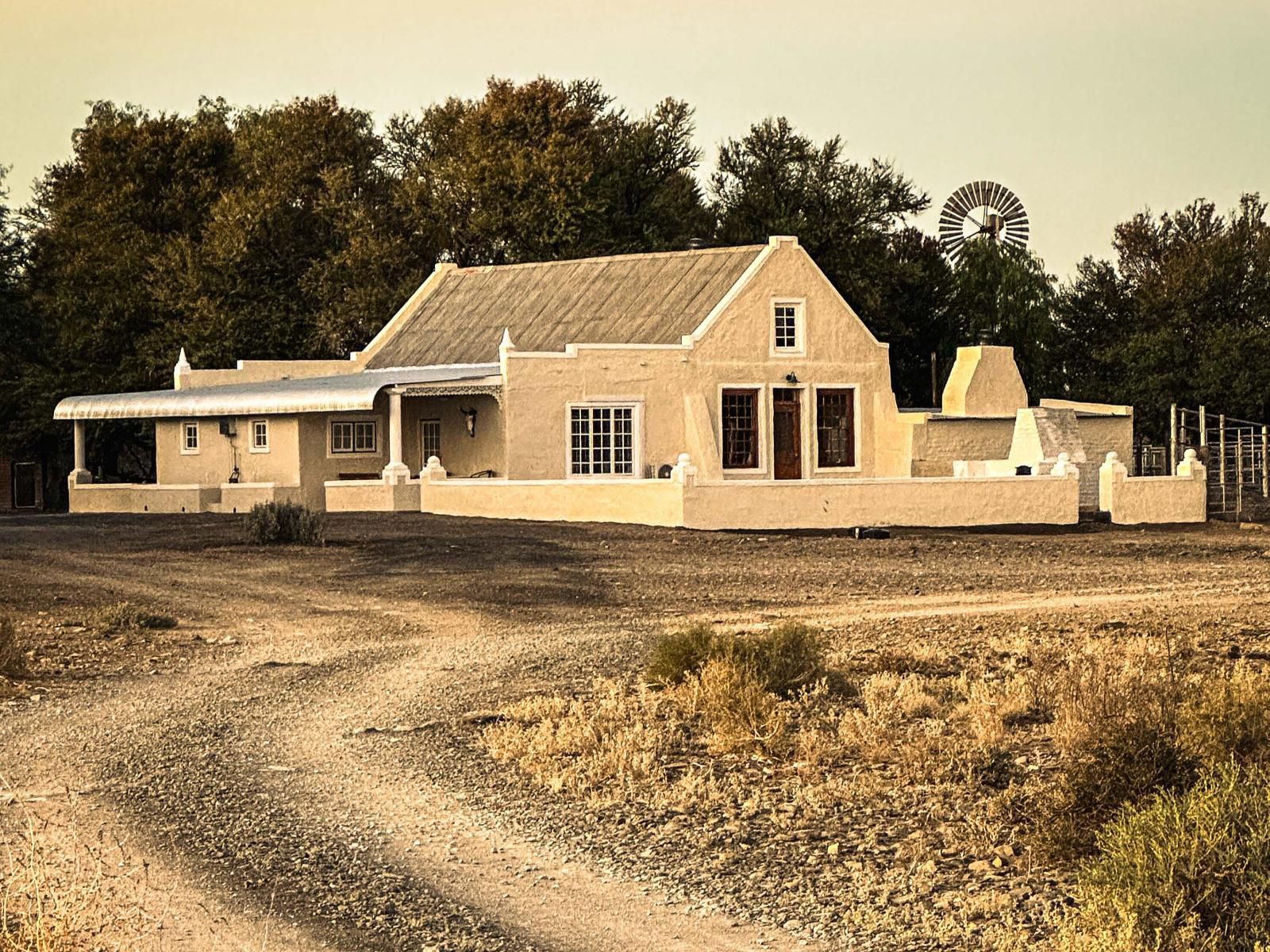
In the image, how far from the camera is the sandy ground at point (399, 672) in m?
8.88

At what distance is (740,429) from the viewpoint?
3900 centimetres

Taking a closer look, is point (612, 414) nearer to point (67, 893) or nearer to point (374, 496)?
point (374, 496)

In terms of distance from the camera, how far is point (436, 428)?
132 ft

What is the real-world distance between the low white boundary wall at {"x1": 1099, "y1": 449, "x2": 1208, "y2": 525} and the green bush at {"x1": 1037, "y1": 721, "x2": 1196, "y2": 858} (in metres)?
24.9

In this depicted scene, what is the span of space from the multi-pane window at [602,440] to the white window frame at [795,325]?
12.1ft

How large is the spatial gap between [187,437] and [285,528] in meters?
14.2

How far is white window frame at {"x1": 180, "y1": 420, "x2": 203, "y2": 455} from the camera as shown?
137 ft

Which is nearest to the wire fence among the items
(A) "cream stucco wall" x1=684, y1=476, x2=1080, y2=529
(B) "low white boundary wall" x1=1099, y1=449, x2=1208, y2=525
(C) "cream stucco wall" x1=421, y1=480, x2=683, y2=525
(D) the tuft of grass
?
(B) "low white boundary wall" x1=1099, y1=449, x2=1208, y2=525

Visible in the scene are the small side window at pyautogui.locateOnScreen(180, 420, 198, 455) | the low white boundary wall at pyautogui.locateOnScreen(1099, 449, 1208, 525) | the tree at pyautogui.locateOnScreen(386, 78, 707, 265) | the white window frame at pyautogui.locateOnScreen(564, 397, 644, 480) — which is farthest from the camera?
the tree at pyautogui.locateOnScreen(386, 78, 707, 265)

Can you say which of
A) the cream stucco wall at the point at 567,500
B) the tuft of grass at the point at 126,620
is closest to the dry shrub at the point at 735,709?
the tuft of grass at the point at 126,620

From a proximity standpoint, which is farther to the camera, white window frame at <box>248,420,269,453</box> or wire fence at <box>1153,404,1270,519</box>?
white window frame at <box>248,420,269,453</box>

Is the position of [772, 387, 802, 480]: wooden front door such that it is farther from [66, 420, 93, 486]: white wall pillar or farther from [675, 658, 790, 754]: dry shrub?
[675, 658, 790, 754]: dry shrub

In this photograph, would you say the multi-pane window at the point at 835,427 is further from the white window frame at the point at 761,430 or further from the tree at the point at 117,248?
the tree at the point at 117,248

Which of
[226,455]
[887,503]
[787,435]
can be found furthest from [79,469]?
[887,503]
